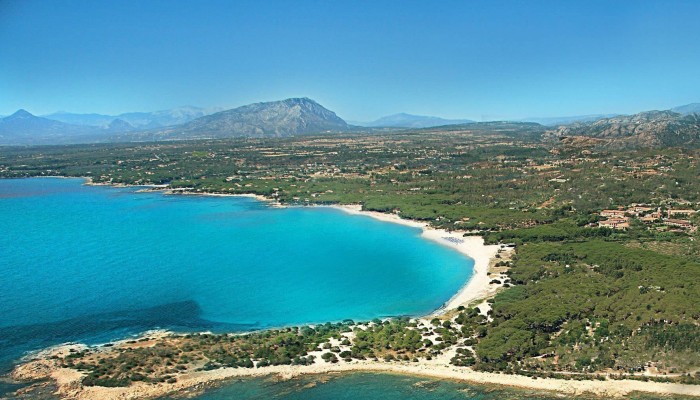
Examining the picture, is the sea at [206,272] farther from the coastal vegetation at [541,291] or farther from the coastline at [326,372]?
the coastal vegetation at [541,291]

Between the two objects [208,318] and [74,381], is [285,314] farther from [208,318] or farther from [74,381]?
[74,381]

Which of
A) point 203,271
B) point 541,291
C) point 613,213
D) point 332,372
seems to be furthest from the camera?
point 613,213

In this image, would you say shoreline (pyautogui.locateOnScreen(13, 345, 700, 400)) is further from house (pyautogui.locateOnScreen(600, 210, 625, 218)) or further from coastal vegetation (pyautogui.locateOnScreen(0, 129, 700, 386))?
house (pyautogui.locateOnScreen(600, 210, 625, 218))

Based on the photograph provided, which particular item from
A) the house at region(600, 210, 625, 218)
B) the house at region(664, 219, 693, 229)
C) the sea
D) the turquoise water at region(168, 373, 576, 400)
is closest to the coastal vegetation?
the house at region(664, 219, 693, 229)

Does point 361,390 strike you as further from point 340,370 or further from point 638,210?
point 638,210

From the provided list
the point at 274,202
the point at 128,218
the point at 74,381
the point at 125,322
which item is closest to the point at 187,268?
the point at 125,322

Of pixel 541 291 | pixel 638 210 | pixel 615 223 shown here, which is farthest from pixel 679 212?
pixel 541 291

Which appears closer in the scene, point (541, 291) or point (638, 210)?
point (541, 291)

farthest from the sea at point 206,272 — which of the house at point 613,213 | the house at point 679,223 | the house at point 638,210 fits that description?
the house at point 638,210
